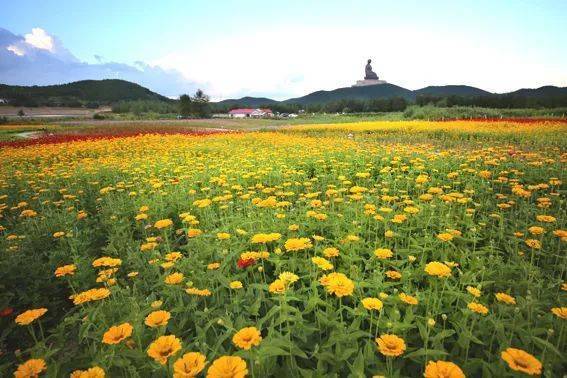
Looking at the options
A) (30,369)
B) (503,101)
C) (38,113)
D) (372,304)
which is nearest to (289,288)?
(372,304)

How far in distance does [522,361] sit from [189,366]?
4.76ft

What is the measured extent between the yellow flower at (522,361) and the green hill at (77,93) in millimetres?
101250

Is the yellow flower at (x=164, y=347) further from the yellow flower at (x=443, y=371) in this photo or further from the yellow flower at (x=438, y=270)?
the yellow flower at (x=438, y=270)

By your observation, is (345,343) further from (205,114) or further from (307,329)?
(205,114)

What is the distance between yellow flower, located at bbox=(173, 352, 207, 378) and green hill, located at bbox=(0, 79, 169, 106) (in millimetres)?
100418

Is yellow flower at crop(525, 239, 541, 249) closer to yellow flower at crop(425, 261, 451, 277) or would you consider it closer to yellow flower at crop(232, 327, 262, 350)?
yellow flower at crop(425, 261, 451, 277)

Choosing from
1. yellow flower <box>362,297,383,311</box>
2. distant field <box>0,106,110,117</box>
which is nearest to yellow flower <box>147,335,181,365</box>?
yellow flower <box>362,297,383,311</box>

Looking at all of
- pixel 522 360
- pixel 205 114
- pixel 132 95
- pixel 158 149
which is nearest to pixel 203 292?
pixel 522 360

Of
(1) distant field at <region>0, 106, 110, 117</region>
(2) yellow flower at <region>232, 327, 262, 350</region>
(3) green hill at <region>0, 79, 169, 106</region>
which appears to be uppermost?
(3) green hill at <region>0, 79, 169, 106</region>

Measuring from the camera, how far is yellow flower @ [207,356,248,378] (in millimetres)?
1282

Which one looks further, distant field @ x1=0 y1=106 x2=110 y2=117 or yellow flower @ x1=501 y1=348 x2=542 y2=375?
distant field @ x1=0 y1=106 x2=110 y2=117

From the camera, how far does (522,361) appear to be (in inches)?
55.6

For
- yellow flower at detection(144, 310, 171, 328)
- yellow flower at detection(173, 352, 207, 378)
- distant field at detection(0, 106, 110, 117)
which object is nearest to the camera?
yellow flower at detection(173, 352, 207, 378)

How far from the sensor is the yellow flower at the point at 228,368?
50.5 inches
